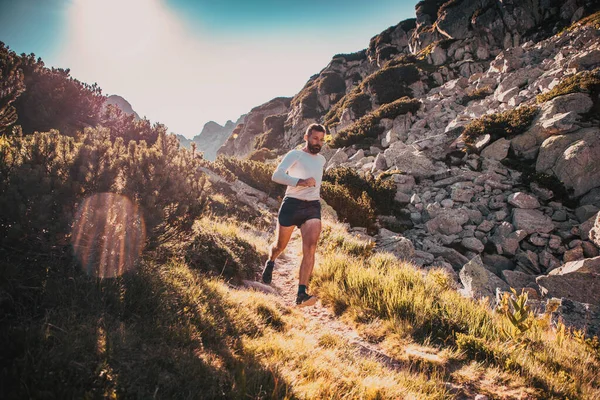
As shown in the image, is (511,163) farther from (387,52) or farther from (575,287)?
(387,52)

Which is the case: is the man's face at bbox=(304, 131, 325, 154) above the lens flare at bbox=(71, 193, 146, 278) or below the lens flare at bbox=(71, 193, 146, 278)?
above

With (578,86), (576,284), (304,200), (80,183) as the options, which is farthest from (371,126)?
(80,183)

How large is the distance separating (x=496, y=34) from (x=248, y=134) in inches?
1857

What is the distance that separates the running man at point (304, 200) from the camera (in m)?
3.94

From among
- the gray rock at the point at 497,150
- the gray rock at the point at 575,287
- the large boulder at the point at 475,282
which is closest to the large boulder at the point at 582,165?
the gray rock at the point at 497,150

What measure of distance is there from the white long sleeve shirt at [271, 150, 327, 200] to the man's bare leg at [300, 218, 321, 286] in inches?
16.7

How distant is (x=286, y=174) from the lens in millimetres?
4059

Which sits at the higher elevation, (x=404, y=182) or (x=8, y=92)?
(x=8, y=92)

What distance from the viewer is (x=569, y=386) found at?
243cm

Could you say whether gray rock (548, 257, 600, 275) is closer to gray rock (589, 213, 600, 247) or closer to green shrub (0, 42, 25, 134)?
gray rock (589, 213, 600, 247)

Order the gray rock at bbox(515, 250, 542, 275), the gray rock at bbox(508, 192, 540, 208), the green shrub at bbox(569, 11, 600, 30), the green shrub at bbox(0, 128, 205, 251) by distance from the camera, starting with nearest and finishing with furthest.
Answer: the green shrub at bbox(0, 128, 205, 251) < the gray rock at bbox(515, 250, 542, 275) < the gray rock at bbox(508, 192, 540, 208) < the green shrub at bbox(569, 11, 600, 30)

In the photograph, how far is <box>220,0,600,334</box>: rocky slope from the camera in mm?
7383

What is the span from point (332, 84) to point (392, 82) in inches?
851

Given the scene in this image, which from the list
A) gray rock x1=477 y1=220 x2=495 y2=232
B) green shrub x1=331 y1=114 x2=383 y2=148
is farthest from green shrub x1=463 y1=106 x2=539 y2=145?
green shrub x1=331 y1=114 x2=383 y2=148
